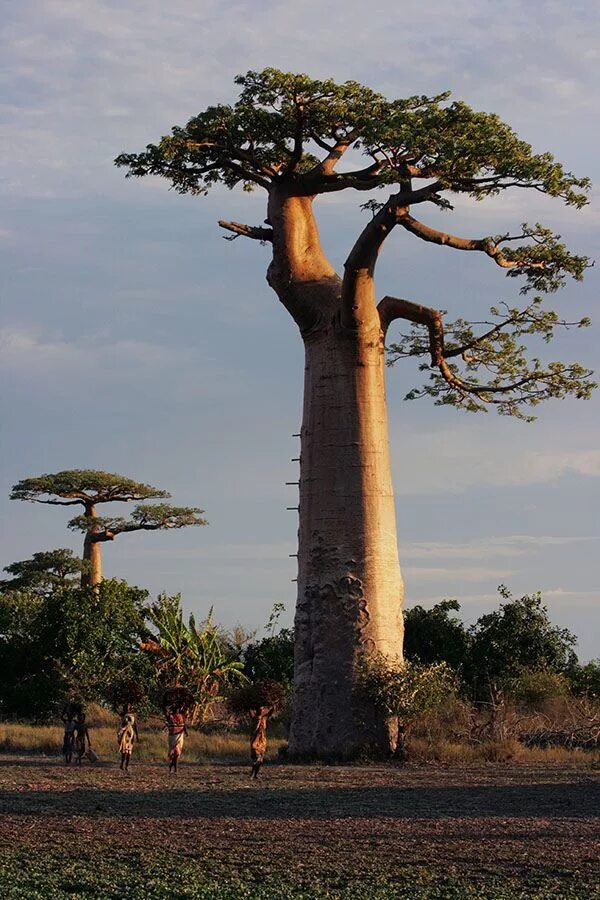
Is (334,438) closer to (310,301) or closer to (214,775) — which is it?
(310,301)

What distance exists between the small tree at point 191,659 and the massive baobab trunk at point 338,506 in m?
3.62

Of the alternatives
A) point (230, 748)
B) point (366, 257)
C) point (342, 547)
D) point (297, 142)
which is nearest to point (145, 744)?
point (230, 748)

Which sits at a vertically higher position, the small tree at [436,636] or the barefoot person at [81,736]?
the small tree at [436,636]

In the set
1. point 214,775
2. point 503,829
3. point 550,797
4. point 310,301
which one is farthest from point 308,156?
point 503,829

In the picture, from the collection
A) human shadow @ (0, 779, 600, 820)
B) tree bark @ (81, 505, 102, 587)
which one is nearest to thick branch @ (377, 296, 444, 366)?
human shadow @ (0, 779, 600, 820)

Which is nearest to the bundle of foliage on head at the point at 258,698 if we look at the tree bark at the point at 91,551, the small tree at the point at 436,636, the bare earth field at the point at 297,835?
the bare earth field at the point at 297,835

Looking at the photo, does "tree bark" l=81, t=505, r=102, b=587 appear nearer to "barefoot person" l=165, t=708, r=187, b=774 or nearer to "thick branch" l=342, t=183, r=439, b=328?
"thick branch" l=342, t=183, r=439, b=328

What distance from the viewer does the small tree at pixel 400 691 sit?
16.5m

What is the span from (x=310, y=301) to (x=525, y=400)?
3.82 meters

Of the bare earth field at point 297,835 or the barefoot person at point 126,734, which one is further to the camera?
the barefoot person at point 126,734

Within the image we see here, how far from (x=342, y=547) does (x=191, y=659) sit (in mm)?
4849

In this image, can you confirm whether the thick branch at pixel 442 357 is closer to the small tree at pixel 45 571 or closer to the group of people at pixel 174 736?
the group of people at pixel 174 736

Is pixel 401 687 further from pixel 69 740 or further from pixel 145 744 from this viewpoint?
pixel 145 744

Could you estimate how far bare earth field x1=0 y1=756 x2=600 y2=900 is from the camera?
7598mm
